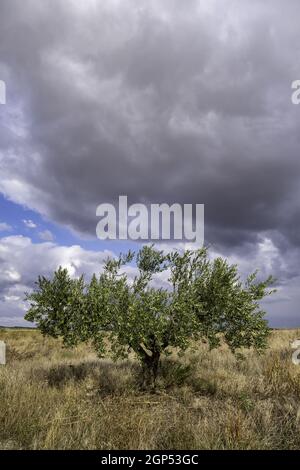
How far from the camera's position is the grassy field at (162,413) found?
8.60 meters

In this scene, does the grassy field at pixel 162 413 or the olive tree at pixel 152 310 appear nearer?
the grassy field at pixel 162 413

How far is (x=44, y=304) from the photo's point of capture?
51.5 ft

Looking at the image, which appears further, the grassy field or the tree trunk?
the tree trunk

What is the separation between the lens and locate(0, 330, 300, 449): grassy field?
8.60 metres

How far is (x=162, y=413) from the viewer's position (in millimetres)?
12117

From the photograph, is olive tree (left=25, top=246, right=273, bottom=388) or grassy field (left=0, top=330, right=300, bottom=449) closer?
grassy field (left=0, top=330, right=300, bottom=449)

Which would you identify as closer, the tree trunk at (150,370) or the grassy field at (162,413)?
the grassy field at (162,413)

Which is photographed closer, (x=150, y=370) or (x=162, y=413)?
(x=162, y=413)

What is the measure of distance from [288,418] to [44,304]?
9326 millimetres

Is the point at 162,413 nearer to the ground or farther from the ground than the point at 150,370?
nearer to the ground
